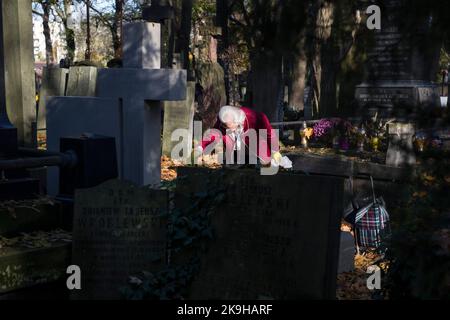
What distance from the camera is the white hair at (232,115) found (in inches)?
270

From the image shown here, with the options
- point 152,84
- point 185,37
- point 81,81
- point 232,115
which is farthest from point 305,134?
point 185,37

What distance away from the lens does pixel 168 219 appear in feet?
16.9

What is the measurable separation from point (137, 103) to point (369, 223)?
3134mm

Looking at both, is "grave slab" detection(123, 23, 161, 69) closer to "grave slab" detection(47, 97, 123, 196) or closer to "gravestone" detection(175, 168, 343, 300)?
"grave slab" detection(47, 97, 123, 196)

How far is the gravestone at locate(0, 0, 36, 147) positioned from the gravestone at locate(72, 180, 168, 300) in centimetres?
324

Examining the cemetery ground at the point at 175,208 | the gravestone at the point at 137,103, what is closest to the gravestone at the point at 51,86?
the gravestone at the point at 137,103

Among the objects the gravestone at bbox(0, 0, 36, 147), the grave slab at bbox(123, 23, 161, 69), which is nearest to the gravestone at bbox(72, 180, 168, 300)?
the grave slab at bbox(123, 23, 161, 69)

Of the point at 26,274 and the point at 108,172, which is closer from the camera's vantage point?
the point at 26,274

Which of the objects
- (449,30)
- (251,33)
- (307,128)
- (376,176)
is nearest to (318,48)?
(251,33)

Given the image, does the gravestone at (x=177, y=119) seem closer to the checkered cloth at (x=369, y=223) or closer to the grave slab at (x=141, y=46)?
the grave slab at (x=141, y=46)

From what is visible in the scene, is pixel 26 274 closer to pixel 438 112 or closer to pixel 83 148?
pixel 83 148
